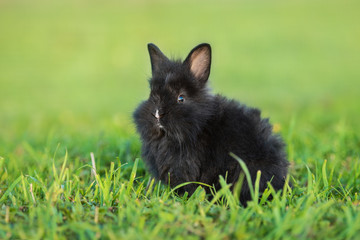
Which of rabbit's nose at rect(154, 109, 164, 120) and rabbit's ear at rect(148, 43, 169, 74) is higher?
rabbit's ear at rect(148, 43, 169, 74)

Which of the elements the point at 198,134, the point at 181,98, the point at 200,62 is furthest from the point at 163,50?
the point at 198,134

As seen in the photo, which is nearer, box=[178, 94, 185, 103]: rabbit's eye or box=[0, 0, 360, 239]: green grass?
box=[0, 0, 360, 239]: green grass

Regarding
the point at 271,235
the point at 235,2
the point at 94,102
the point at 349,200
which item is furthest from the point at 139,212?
the point at 235,2

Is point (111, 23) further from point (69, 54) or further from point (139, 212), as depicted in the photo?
point (139, 212)

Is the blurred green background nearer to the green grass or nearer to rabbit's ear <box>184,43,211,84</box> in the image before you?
the green grass

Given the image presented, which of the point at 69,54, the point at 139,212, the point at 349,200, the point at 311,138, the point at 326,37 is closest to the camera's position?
the point at 139,212

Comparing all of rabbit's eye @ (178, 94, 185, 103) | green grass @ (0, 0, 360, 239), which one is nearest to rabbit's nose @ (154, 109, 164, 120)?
rabbit's eye @ (178, 94, 185, 103)

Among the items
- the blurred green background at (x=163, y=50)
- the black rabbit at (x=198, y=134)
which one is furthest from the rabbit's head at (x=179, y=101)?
the blurred green background at (x=163, y=50)

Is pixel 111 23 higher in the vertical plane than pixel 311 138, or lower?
higher
